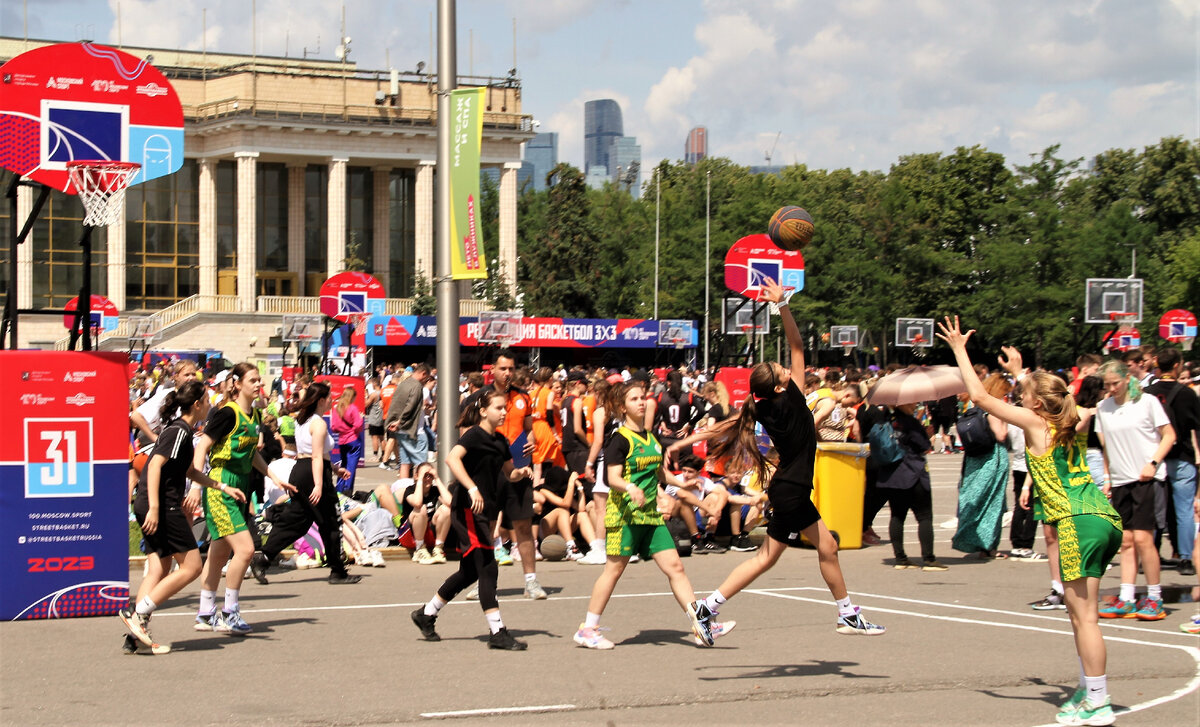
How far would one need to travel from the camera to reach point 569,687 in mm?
7695

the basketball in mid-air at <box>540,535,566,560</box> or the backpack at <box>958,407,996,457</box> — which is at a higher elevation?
the backpack at <box>958,407,996,457</box>

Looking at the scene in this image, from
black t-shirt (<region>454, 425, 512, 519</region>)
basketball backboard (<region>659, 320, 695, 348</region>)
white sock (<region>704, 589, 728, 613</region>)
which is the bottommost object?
white sock (<region>704, 589, 728, 613</region>)

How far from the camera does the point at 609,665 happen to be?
833cm

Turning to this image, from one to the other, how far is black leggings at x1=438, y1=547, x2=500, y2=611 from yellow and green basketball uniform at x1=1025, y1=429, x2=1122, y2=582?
3664 mm

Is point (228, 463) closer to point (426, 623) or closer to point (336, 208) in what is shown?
point (426, 623)

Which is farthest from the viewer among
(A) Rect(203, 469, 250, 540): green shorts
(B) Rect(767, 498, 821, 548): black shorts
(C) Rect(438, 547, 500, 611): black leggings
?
(A) Rect(203, 469, 250, 540): green shorts

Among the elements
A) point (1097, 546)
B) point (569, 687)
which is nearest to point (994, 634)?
point (1097, 546)

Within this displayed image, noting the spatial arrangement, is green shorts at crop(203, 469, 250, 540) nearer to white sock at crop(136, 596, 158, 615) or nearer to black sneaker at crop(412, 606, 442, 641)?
white sock at crop(136, 596, 158, 615)

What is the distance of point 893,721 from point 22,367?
23.2 feet

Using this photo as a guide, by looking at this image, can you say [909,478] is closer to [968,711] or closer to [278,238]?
[968,711]

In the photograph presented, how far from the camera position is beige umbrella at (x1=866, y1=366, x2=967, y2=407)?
9.77m

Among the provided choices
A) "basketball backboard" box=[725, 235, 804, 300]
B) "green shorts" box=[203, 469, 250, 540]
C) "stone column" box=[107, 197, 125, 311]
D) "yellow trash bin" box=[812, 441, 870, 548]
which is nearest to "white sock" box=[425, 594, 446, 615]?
"green shorts" box=[203, 469, 250, 540]

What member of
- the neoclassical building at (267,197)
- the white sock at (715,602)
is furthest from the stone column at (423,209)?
the white sock at (715,602)

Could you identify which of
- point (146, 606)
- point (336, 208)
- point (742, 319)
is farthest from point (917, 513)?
point (336, 208)
